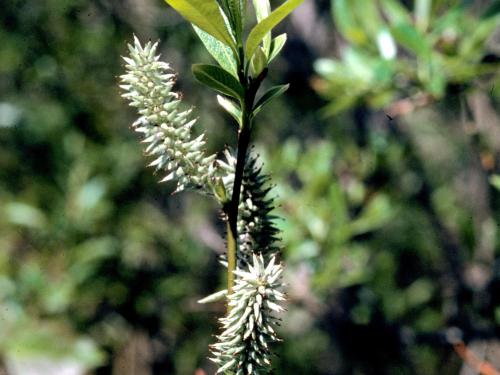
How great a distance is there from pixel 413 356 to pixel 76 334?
131 cm

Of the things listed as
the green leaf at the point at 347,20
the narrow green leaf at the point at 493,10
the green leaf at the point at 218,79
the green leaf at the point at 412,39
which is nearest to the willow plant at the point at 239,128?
the green leaf at the point at 218,79

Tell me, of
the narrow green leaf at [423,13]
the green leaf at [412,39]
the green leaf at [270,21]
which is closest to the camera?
the green leaf at [270,21]

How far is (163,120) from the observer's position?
65cm

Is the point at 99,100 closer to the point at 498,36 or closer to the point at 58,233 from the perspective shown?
A: the point at 58,233

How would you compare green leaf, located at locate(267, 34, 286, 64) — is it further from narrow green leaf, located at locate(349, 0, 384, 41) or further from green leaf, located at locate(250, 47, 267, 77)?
narrow green leaf, located at locate(349, 0, 384, 41)

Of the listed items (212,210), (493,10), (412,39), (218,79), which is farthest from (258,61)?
(212,210)

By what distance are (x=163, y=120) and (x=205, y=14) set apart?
0.40 ft

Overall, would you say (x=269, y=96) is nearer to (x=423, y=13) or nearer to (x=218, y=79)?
(x=218, y=79)

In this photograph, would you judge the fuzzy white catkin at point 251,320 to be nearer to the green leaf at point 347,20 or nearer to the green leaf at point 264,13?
the green leaf at point 264,13

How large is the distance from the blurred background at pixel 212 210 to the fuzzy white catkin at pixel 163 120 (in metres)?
0.99

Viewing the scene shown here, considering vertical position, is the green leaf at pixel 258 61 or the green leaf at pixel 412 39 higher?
the green leaf at pixel 412 39

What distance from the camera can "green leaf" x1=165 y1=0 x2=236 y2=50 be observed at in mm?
571

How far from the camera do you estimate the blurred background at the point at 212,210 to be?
182 cm

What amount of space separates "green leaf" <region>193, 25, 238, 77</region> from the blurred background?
37.7 inches
